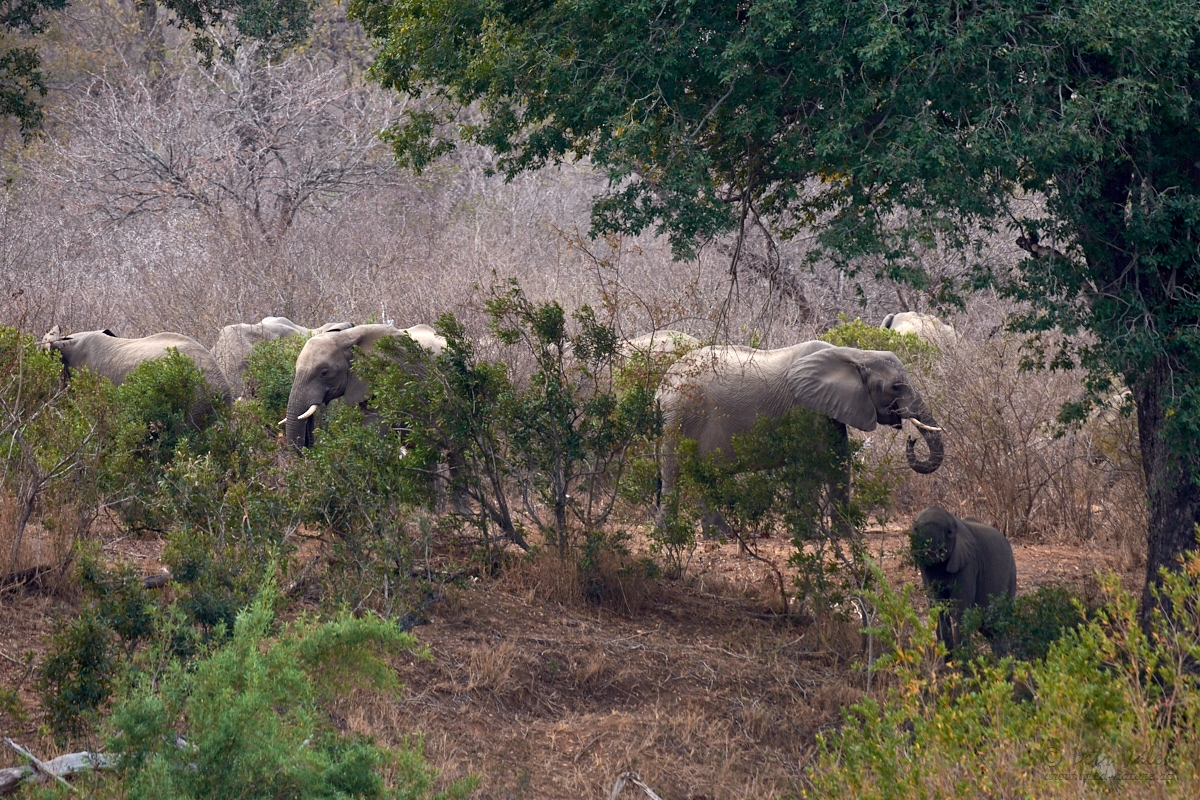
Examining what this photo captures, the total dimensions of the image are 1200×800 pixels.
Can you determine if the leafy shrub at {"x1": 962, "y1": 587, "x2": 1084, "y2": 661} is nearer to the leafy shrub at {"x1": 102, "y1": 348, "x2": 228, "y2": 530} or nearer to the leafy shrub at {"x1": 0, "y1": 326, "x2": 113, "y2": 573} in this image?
the leafy shrub at {"x1": 102, "y1": 348, "x2": 228, "y2": 530}

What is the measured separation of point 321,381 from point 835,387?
4519 mm

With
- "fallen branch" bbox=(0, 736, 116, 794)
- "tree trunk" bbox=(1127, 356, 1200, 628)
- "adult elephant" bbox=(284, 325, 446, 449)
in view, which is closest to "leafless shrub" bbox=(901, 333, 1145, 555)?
"tree trunk" bbox=(1127, 356, 1200, 628)

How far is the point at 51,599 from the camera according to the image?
737cm

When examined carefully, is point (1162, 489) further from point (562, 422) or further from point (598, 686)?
point (562, 422)

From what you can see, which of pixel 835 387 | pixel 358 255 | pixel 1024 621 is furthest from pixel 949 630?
pixel 358 255

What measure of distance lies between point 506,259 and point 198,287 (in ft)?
14.9

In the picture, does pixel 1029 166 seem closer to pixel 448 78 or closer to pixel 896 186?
pixel 896 186

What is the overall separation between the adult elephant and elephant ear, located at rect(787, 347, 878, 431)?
10.6 ft

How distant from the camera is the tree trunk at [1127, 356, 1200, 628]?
7.44 m

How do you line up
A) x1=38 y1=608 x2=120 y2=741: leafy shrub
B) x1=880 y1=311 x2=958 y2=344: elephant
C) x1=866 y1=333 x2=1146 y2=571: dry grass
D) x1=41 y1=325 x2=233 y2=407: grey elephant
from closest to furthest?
x1=38 y1=608 x2=120 y2=741: leafy shrub
x1=866 y1=333 x2=1146 y2=571: dry grass
x1=41 y1=325 x2=233 y2=407: grey elephant
x1=880 y1=311 x2=958 y2=344: elephant

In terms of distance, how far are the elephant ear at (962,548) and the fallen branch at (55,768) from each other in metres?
5.05

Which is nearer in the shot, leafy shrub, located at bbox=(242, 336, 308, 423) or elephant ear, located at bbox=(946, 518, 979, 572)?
elephant ear, located at bbox=(946, 518, 979, 572)

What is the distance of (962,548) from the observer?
7961 mm

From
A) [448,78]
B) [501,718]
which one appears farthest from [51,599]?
[448,78]
